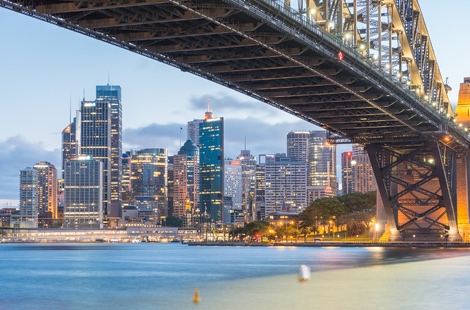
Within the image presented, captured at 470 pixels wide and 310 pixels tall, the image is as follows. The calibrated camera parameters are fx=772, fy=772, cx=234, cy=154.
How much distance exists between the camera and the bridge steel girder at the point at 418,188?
83.5 metres

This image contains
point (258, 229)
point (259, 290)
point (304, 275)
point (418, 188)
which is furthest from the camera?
point (258, 229)

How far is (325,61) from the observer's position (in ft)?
158

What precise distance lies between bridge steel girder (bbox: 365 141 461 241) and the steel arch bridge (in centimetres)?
17

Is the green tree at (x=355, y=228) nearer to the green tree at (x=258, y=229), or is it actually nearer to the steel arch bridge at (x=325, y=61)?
the green tree at (x=258, y=229)

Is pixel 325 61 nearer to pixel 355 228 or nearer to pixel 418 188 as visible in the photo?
pixel 418 188

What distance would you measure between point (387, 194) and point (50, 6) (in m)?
57.7

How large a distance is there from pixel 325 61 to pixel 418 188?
149 feet

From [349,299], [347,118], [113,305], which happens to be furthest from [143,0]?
[347,118]

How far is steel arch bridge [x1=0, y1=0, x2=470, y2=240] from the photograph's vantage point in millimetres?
37062

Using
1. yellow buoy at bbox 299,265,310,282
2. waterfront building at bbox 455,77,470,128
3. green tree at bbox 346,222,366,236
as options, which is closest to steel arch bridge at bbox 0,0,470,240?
waterfront building at bbox 455,77,470,128

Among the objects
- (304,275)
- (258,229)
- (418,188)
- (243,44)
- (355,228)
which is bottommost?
(304,275)

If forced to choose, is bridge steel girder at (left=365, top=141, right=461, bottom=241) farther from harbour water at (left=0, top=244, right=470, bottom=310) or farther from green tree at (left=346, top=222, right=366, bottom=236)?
green tree at (left=346, top=222, right=366, bottom=236)

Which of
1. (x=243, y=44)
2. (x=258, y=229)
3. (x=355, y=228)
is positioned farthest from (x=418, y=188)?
(x=258, y=229)

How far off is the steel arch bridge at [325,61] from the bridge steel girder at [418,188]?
0.17 m
